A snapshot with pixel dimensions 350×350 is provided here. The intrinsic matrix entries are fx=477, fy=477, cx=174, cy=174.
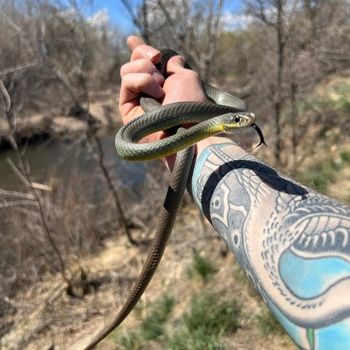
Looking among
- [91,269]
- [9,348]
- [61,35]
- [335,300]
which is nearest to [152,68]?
[335,300]

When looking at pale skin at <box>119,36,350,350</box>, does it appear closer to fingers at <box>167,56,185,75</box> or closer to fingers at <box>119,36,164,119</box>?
fingers at <box>119,36,164,119</box>

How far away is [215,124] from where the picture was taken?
2.71 m

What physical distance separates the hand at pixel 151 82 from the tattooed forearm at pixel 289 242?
916mm

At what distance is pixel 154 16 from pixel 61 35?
3216 mm

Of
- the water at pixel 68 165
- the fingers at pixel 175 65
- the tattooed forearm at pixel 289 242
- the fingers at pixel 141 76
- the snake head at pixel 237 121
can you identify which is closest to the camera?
the tattooed forearm at pixel 289 242

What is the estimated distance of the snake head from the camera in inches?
106

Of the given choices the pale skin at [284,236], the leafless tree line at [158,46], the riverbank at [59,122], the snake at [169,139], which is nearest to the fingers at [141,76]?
the snake at [169,139]

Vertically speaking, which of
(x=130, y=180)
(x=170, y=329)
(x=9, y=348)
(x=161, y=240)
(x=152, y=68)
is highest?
(x=152, y=68)

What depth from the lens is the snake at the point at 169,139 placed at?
8.94ft

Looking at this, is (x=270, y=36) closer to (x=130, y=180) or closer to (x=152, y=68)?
(x=130, y=180)

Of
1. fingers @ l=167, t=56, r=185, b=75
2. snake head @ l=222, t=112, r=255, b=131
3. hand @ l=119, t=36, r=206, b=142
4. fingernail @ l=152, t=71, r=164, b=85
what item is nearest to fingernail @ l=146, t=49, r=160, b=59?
hand @ l=119, t=36, r=206, b=142

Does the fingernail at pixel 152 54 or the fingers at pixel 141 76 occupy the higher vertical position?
the fingernail at pixel 152 54

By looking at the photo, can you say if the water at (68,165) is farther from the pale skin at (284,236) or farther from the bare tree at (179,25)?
the pale skin at (284,236)

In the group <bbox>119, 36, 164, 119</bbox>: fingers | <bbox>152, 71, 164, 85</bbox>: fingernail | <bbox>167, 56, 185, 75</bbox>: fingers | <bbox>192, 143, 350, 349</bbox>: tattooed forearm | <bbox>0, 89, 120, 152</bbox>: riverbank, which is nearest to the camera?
<bbox>192, 143, 350, 349</bbox>: tattooed forearm
